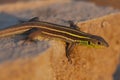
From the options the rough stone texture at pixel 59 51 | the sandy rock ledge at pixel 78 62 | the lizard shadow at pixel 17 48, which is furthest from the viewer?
the lizard shadow at pixel 17 48

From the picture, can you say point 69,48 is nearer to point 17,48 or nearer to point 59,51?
point 59,51

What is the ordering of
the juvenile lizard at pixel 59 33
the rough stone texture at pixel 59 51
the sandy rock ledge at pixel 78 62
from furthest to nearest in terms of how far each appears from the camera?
the juvenile lizard at pixel 59 33 < the rough stone texture at pixel 59 51 < the sandy rock ledge at pixel 78 62

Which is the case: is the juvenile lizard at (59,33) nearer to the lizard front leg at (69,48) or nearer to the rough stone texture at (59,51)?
the lizard front leg at (69,48)

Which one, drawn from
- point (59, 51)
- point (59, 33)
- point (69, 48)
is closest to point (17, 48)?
point (59, 51)

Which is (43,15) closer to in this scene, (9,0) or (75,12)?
(75,12)

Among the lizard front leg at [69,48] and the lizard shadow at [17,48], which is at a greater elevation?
the lizard shadow at [17,48]

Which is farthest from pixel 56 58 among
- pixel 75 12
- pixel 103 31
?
pixel 75 12

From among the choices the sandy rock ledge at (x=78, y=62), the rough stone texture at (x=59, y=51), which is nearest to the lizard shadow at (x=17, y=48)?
the rough stone texture at (x=59, y=51)

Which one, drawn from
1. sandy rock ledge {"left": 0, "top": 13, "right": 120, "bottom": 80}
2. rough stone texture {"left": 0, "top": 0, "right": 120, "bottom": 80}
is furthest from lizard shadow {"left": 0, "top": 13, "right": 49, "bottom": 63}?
sandy rock ledge {"left": 0, "top": 13, "right": 120, "bottom": 80}

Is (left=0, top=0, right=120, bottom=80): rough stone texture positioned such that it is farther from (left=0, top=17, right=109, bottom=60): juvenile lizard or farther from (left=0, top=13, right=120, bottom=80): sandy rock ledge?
(left=0, top=17, right=109, bottom=60): juvenile lizard
